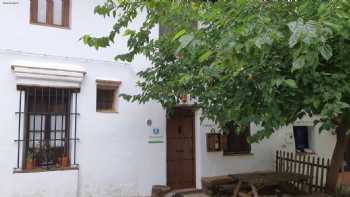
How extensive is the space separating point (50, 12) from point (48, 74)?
4.64 ft

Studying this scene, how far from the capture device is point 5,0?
6930 millimetres

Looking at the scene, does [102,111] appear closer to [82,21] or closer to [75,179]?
[75,179]

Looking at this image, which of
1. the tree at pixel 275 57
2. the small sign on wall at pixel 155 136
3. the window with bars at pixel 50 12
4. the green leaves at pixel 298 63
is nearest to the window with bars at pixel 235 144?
the small sign on wall at pixel 155 136

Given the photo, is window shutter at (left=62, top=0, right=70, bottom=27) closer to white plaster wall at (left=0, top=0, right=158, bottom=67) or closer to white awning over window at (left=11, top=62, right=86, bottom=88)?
white plaster wall at (left=0, top=0, right=158, bottom=67)

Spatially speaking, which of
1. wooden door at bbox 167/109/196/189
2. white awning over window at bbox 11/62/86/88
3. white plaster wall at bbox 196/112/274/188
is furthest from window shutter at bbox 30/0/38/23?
white plaster wall at bbox 196/112/274/188

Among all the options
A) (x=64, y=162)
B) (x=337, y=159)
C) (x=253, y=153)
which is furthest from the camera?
(x=253, y=153)

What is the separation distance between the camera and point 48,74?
6992 millimetres

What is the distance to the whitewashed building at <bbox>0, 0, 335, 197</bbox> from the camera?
6.84 meters

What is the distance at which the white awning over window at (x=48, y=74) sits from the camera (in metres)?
6.82

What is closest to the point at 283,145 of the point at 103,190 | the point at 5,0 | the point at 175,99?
the point at 175,99

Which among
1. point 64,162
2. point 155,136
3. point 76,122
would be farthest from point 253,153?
point 64,162

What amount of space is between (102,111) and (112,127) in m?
0.42

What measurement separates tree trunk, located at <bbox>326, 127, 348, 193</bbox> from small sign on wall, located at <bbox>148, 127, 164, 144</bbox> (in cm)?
372

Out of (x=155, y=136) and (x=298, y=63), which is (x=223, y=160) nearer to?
(x=155, y=136)
